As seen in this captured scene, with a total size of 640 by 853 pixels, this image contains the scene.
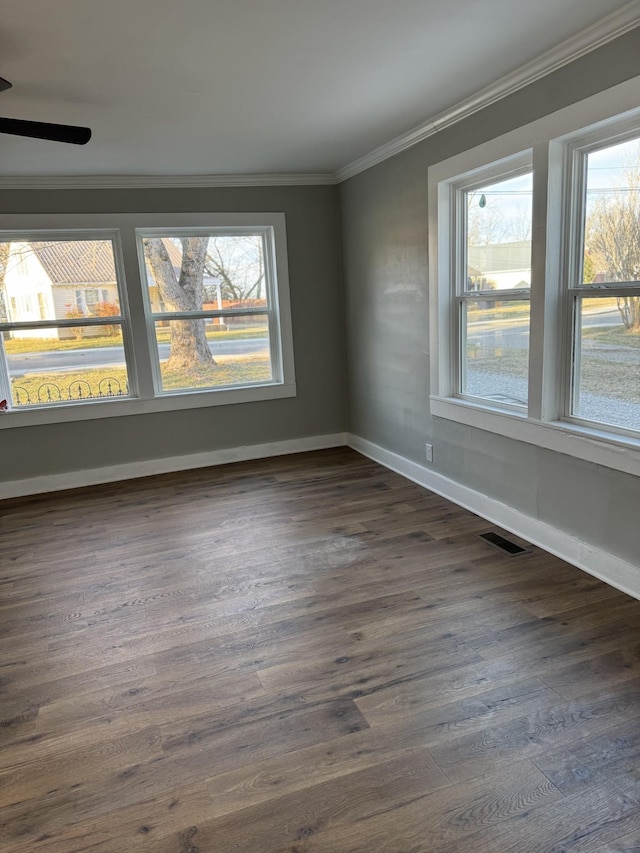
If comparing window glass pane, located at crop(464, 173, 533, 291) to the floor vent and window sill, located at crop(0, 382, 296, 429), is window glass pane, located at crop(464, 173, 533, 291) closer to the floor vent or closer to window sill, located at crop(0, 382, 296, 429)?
the floor vent

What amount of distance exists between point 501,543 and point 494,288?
151 centimetres

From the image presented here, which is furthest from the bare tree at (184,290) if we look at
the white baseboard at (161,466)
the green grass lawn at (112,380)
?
the white baseboard at (161,466)

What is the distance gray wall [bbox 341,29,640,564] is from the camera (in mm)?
2719

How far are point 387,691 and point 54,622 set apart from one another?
1.64m

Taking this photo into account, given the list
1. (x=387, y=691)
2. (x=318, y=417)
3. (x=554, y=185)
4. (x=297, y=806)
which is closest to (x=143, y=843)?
(x=297, y=806)

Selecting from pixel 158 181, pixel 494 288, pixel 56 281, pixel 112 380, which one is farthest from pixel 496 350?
pixel 56 281

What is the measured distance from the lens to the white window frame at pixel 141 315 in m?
4.62

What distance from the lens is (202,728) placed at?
2.03 m

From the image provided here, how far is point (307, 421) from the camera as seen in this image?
5562 millimetres

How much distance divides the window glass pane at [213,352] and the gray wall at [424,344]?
844 mm

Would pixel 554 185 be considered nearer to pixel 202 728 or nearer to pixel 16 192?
pixel 202 728

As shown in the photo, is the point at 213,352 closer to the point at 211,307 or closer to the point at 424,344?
the point at 211,307

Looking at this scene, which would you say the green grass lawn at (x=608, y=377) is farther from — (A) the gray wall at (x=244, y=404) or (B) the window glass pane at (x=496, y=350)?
(A) the gray wall at (x=244, y=404)

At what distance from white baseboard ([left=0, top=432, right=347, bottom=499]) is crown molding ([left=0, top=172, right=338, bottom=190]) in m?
2.26
